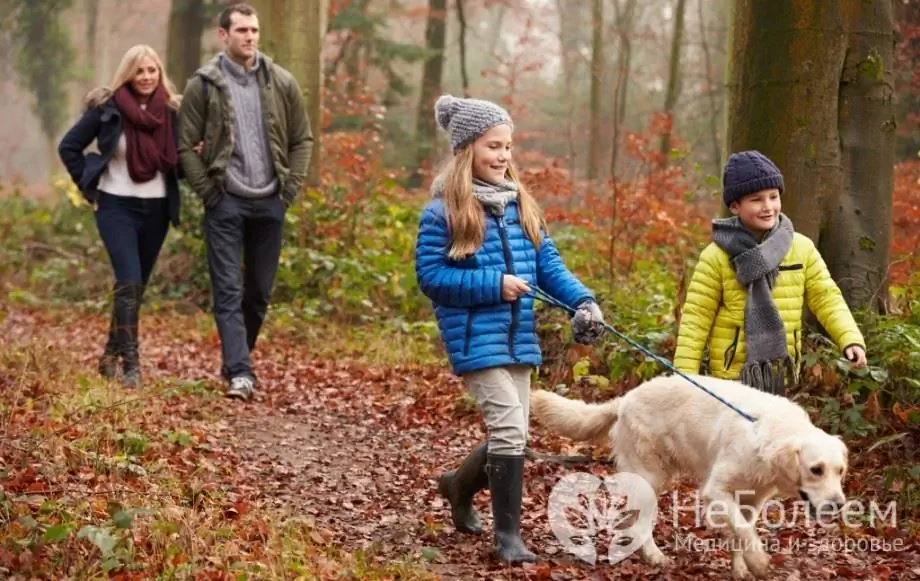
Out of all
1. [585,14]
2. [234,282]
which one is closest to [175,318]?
[234,282]

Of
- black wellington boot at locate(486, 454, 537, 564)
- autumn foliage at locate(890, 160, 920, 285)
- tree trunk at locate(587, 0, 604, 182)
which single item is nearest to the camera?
black wellington boot at locate(486, 454, 537, 564)

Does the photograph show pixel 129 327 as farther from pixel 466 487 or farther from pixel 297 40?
pixel 297 40

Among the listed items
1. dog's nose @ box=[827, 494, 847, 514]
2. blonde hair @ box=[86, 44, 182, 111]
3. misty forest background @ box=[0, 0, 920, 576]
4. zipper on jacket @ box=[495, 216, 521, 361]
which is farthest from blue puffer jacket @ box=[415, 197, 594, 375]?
blonde hair @ box=[86, 44, 182, 111]

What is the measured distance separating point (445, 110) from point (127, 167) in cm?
392

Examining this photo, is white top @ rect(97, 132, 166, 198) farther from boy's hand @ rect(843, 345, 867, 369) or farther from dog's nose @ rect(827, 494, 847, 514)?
dog's nose @ rect(827, 494, 847, 514)

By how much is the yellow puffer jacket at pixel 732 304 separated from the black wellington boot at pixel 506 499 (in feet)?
2.99

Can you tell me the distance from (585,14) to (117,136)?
109ft

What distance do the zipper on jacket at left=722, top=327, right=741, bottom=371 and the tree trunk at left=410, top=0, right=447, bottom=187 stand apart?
1817 cm

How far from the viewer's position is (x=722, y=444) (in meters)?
4.82

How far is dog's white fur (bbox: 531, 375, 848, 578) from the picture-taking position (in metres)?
4.41

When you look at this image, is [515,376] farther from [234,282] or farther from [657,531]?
[234,282]

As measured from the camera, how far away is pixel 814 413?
6496 mm

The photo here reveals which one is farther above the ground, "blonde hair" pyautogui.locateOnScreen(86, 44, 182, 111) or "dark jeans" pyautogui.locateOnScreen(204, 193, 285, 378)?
"blonde hair" pyautogui.locateOnScreen(86, 44, 182, 111)

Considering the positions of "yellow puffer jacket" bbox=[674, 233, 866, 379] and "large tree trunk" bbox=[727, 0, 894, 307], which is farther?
"large tree trunk" bbox=[727, 0, 894, 307]
